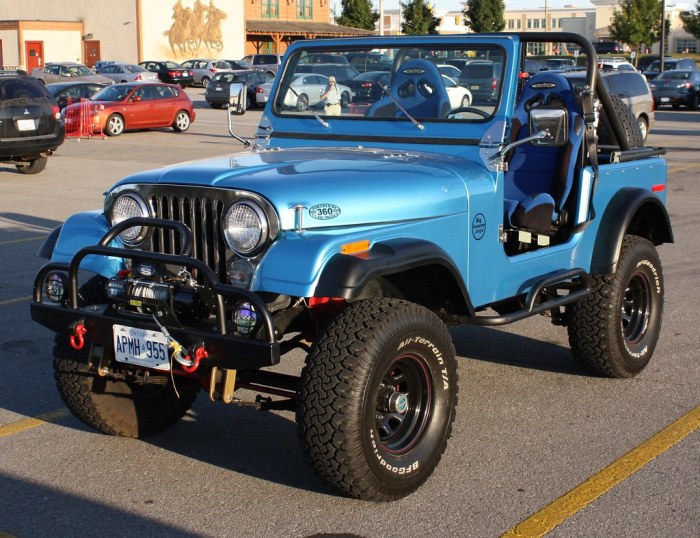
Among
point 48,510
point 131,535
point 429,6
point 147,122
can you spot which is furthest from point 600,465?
point 429,6

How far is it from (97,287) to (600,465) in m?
2.54

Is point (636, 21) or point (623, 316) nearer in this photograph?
point (623, 316)

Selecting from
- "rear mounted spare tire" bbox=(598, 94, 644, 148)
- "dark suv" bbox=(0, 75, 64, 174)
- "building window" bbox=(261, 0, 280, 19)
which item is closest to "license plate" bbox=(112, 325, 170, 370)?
"rear mounted spare tire" bbox=(598, 94, 644, 148)

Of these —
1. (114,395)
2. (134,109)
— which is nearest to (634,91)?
(134,109)

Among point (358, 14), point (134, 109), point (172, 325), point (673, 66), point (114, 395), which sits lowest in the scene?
point (114, 395)

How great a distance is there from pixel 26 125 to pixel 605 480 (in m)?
14.3

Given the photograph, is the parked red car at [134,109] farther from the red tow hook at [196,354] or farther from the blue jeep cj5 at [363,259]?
the red tow hook at [196,354]

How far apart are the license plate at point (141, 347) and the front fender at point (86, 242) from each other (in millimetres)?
452

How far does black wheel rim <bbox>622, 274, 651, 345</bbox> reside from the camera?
20.9ft

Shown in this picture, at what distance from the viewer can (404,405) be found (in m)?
4.50

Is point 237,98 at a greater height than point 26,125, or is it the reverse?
point 237,98

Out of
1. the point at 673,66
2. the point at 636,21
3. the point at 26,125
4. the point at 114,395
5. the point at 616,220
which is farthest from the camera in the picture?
the point at 636,21

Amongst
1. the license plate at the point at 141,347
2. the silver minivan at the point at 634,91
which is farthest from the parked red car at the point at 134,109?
the license plate at the point at 141,347

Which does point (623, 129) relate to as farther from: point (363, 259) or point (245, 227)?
point (245, 227)
